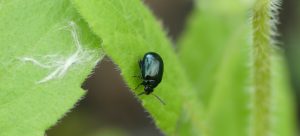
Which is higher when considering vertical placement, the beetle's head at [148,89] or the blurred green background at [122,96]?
the blurred green background at [122,96]

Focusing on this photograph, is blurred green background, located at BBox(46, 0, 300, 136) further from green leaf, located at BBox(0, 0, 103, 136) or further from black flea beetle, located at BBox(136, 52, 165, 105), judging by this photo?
green leaf, located at BBox(0, 0, 103, 136)

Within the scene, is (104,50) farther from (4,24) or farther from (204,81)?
(204,81)

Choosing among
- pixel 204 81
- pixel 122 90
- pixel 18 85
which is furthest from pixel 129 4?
pixel 122 90

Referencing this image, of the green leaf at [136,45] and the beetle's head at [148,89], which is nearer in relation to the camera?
the green leaf at [136,45]

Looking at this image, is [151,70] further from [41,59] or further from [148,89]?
[41,59]

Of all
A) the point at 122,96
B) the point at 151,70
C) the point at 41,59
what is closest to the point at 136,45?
the point at 151,70

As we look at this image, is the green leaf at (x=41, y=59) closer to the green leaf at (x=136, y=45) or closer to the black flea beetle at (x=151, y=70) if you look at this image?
the green leaf at (x=136, y=45)

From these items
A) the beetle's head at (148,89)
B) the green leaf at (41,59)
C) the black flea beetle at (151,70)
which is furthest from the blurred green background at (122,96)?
the green leaf at (41,59)
